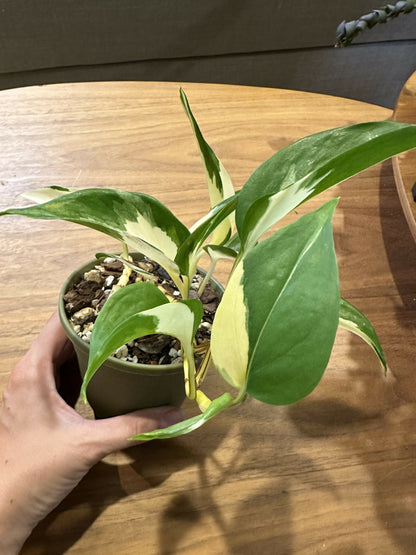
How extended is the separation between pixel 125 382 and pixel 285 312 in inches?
6.3

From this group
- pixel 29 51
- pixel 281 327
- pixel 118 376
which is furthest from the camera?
pixel 29 51

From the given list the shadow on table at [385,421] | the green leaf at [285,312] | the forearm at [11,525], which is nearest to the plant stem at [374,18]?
the shadow on table at [385,421]

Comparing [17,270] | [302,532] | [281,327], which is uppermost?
[281,327]

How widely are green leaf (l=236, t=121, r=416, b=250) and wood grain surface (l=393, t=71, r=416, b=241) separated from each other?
32cm

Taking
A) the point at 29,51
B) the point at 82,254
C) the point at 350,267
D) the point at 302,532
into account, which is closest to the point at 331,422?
the point at 302,532

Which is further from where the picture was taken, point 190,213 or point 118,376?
point 190,213

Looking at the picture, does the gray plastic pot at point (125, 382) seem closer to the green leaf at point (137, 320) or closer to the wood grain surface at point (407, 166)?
the green leaf at point (137, 320)

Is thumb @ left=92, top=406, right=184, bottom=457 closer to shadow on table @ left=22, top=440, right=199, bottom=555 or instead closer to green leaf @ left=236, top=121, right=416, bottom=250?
shadow on table @ left=22, top=440, right=199, bottom=555

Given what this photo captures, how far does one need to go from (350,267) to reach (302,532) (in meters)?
0.31

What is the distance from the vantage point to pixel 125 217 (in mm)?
321

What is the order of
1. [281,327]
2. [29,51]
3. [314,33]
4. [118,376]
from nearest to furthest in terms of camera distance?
1. [281,327]
2. [118,376]
3. [29,51]
4. [314,33]

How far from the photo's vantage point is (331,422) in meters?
Result: 0.50

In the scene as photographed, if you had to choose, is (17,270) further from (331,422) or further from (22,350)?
(331,422)

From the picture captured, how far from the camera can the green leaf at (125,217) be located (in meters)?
0.29
